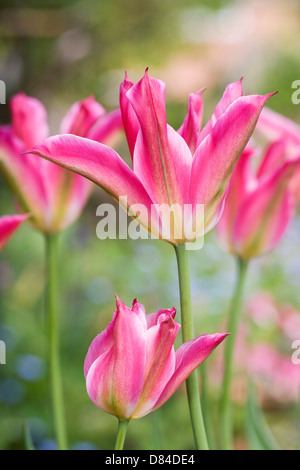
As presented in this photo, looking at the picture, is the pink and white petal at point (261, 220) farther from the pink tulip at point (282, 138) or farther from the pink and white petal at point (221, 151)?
the pink and white petal at point (221, 151)

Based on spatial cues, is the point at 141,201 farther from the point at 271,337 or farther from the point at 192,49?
the point at 192,49

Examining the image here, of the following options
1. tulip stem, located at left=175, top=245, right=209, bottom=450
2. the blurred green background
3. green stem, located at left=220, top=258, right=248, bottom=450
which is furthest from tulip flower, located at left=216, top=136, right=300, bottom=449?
the blurred green background

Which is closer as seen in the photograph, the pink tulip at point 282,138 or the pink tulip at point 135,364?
the pink tulip at point 135,364

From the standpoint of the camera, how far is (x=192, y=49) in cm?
207

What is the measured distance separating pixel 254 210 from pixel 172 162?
0.42 ft

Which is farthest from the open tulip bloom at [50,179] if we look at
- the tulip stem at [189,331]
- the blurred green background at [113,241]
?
the blurred green background at [113,241]

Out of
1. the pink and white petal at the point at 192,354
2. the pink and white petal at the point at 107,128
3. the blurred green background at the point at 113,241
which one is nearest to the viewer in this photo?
the pink and white petal at the point at 192,354

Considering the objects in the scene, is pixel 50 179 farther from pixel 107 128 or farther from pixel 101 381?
pixel 101 381

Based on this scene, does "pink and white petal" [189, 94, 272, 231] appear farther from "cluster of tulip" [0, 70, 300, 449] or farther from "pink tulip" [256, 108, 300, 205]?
"pink tulip" [256, 108, 300, 205]

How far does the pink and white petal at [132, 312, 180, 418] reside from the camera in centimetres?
20

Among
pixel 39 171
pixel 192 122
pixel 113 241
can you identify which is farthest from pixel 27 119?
pixel 113 241

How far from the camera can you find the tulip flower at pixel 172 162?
0.20m

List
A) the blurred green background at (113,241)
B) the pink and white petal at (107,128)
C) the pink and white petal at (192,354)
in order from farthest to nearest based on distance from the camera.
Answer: the blurred green background at (113,241), the pink and white petal at (107,128), the pink and white petal at (192,354)
